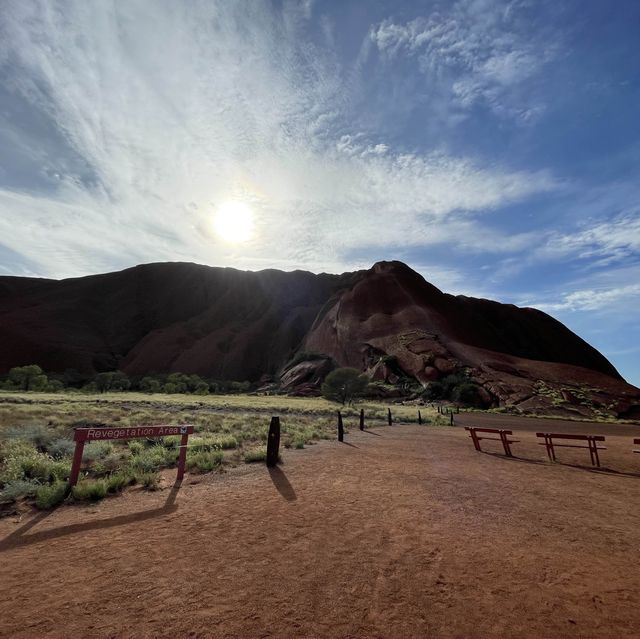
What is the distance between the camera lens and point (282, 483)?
884 centimetres

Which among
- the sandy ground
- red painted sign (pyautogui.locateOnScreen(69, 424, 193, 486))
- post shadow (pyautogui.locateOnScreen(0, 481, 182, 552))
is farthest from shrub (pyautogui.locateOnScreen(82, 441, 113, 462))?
post shadow (pyautogui.locateOnScreen(0, 481, 182, 552))

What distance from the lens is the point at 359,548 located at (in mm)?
5363

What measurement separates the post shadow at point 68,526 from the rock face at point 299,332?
4607 cm

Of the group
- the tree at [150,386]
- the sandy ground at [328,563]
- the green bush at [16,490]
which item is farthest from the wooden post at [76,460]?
the tree at [150,386]

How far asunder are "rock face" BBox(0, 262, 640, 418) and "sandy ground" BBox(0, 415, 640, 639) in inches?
1683

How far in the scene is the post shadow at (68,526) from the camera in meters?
5.45

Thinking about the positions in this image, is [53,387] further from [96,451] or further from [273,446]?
[273,446]

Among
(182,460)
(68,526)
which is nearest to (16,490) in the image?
(68,526)

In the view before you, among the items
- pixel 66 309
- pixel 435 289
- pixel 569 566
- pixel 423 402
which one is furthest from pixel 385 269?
pixel 569 566

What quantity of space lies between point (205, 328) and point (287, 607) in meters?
99.0

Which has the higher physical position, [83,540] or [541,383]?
[541,383]

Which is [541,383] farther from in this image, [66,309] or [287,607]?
[66,309]

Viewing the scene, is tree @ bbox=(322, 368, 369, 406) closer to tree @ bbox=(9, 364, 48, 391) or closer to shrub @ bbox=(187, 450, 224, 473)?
tree @ bbox=(9, 364, 48, 391)

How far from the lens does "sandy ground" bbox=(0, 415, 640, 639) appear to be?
145 inches
